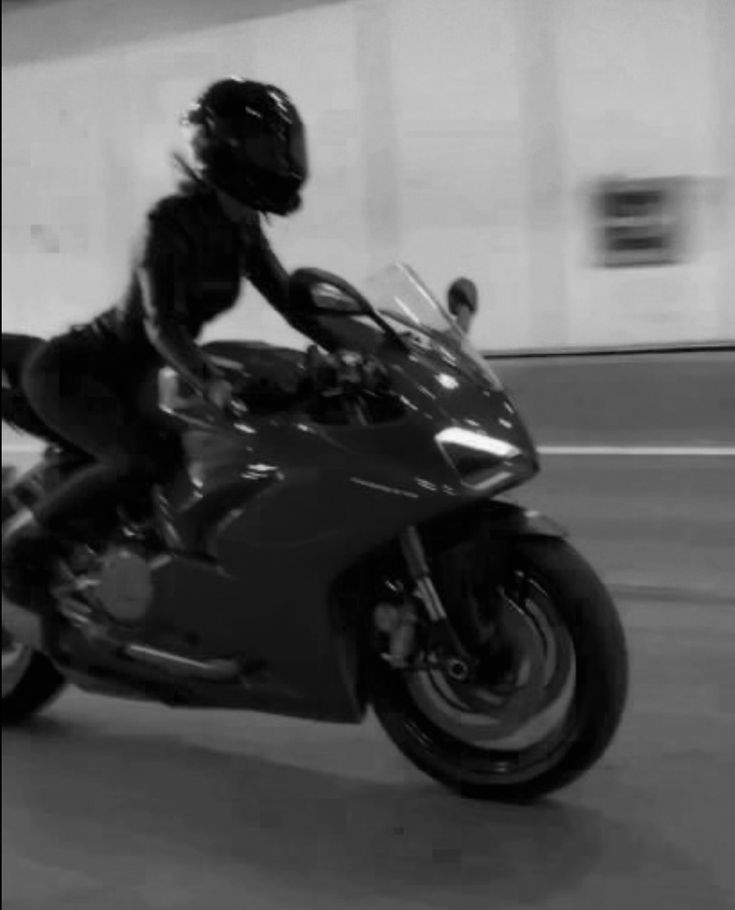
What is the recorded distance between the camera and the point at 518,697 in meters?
0.97

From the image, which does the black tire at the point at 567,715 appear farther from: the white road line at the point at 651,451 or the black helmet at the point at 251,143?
the black helmet at the point at 251,143

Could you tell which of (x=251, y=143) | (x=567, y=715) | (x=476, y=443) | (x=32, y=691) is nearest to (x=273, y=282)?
(x=251, y=143)

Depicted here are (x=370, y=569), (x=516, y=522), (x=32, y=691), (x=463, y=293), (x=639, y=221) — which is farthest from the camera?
(x=32, y=691)

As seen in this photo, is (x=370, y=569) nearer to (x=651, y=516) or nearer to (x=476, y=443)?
(x=476, y=443)

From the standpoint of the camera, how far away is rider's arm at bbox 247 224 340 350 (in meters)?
0.85

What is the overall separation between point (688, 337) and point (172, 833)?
602 millimetres

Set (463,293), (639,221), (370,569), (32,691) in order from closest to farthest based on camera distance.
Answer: (639,221)
(463,293)
(370,569)
(32,691)

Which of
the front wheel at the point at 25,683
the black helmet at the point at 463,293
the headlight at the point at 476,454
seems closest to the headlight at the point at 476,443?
the headlight at the point at 476,454

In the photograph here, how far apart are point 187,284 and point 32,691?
23.3 inches

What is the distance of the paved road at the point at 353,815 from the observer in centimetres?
77

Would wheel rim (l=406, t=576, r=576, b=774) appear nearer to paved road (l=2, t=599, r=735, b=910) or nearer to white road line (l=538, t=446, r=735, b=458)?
paved road (l=2, t=599, r=735, b=910)

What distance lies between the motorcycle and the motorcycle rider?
29 millimetres

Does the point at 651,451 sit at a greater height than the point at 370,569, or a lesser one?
greater

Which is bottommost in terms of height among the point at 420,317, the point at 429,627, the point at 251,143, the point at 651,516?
the point at 429,627
